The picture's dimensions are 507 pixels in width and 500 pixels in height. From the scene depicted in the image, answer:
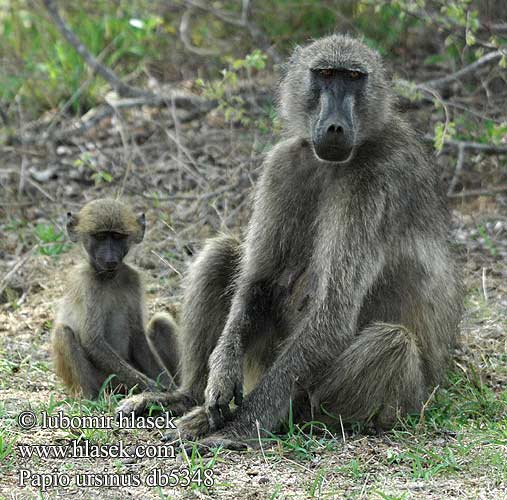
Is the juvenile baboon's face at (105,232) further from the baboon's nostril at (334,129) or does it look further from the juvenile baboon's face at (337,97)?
Result: the baboon's nostril at (334,129)

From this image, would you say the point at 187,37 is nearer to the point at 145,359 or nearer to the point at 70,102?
the point at 70,102

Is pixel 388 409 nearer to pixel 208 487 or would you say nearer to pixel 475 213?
pixel 208 487

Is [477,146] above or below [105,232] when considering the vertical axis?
above

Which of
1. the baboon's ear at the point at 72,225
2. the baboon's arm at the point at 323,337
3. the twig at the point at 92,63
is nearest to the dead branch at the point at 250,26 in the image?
Result: the twig at the point at 92,63

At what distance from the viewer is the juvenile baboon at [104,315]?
470 cm

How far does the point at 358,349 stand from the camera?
401 cm

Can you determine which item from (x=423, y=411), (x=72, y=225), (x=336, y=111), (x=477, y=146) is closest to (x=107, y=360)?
(x=72, y=225)

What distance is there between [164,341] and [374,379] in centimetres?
149

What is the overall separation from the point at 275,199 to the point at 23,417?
143 centimetres

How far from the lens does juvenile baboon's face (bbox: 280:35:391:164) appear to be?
3.99m

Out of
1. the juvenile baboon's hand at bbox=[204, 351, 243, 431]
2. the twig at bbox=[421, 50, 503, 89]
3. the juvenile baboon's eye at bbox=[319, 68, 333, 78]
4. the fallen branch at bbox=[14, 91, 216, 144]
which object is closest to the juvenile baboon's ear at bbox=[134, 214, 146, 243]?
the juvenile baboon's hand at bbox=[204, 351, 243, 431]

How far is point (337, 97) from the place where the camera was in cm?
406

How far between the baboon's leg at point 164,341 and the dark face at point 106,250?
438 millimetres

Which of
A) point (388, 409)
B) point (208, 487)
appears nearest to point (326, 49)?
point (388, 409)
